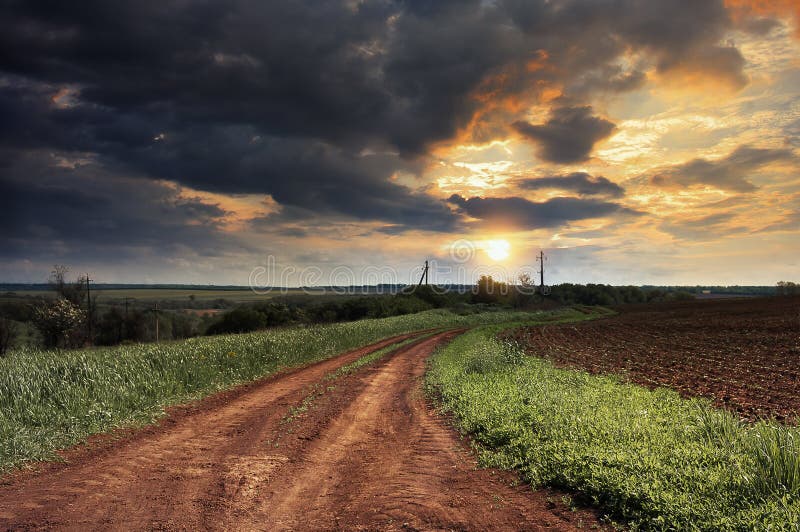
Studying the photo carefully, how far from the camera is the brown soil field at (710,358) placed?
13789mm

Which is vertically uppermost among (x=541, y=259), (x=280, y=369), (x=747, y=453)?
(x=541, y=259)

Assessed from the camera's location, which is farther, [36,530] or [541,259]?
[541,259]

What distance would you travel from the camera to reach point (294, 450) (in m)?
8.59

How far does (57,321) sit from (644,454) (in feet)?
189

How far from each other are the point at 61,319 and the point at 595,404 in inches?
2196

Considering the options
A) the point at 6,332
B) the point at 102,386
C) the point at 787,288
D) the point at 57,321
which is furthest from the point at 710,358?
the point at 787,288

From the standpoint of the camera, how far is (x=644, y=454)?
22.5ft

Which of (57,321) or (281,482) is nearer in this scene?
(281,482)

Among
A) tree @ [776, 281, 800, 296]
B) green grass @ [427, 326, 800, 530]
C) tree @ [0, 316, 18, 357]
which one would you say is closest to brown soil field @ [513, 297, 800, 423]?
green grass @ [427, 326, 800, 530]

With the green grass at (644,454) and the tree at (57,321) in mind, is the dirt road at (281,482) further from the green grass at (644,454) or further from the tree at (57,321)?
the tree at (57,321)

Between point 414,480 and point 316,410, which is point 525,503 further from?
point 316,410

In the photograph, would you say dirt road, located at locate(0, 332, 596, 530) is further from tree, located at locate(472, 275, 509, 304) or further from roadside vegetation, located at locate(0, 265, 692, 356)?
tree, located at locate(472, 275, 509, 304)

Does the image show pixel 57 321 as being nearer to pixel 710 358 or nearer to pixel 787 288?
pixel 710 358

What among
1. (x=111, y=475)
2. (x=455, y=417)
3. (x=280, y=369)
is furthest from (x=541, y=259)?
(x=111, y=475)
